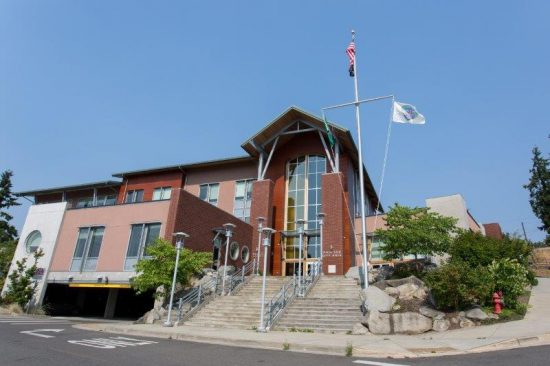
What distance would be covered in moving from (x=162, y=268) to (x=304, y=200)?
14808 millimetres

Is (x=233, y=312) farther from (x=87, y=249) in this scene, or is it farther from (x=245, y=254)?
(x=87, y=249)

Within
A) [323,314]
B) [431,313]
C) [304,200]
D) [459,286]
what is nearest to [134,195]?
[304,200]

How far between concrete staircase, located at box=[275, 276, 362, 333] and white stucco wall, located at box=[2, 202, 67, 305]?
16.7 metres

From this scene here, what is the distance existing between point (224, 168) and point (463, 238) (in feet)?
68.5

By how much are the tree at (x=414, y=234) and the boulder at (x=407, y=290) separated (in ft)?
10.9

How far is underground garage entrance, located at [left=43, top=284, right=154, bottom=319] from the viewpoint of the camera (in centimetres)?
2419

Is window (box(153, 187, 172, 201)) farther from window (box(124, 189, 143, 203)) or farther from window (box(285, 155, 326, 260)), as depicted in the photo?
window (box(285, 155, 326, 260))

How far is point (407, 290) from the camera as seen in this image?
15.5m

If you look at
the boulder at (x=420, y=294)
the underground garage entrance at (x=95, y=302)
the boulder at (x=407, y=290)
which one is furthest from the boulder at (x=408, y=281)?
the underground garage entrance at (x=95, y=302)

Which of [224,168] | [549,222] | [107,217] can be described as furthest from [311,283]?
[549,222]

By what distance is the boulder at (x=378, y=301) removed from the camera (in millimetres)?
13842

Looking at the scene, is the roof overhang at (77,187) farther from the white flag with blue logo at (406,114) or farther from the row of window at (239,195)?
the white flag with blue logo at (406,114)

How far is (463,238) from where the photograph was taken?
17.2m

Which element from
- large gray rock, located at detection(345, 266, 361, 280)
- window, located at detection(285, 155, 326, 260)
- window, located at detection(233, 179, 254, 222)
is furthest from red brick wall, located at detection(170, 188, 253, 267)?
large gray rock, located at detection(345, 266, 361, 280)
